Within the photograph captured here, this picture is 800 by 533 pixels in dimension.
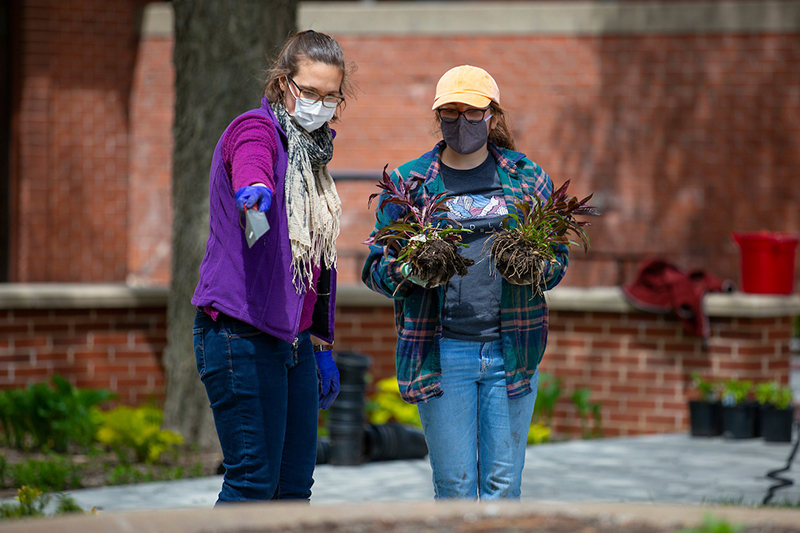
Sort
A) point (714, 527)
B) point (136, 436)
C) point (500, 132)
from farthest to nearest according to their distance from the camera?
point (136, 436) → point (500, 132) → point (714, 527)

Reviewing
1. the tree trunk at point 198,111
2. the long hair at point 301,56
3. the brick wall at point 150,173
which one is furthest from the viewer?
the brick wall at point 150,173

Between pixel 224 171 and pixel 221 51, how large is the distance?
329 centimetres

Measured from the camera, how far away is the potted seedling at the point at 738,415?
22.3 ft

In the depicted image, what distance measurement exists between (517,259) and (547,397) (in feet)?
14.3

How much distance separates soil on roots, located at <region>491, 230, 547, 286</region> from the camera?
297 centimetres

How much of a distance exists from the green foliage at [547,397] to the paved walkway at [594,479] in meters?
0.46

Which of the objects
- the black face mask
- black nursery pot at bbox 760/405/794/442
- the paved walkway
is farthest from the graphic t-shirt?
black nursery pot at bbox 760/405/794/442

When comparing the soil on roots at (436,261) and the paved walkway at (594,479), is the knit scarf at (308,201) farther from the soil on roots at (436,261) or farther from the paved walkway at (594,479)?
the paved walkway at (594,479)

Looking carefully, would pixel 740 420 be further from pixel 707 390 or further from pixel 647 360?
pixel 647 360

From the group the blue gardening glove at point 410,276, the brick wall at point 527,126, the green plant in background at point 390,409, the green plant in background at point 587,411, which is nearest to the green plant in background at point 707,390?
the green plant in background at point 587,411

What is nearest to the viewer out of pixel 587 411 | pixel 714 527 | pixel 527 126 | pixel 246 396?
pixel 714 527

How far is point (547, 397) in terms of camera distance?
23.4ft

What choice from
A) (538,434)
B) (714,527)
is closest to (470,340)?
(714,527)

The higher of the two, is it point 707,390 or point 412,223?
point 412,223
